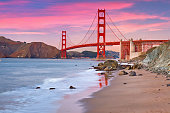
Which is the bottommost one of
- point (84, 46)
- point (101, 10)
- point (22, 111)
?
point (22, 111)

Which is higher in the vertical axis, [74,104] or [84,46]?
[84,46]

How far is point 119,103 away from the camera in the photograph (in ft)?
20.6

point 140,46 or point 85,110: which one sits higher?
point 140,46

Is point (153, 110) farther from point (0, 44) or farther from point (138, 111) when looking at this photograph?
point (0, 44)

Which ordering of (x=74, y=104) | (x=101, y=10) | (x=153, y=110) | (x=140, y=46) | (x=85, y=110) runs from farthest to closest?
(x=101, y=10) < (x=140, y=46) < (x=74, y=104) < (x=85, y=110) < (x=153, y=110)

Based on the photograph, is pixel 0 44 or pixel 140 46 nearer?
pixel 140 46

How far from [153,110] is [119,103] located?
4.05 feet

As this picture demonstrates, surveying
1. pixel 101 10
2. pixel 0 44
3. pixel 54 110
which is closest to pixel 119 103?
pixel 54 110

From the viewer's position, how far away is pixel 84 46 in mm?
67312

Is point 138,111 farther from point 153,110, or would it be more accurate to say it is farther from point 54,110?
point 54,110

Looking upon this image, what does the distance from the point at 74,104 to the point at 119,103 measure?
1.25 meters

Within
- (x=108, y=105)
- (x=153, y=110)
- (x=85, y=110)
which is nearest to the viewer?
(x=153, y=110)

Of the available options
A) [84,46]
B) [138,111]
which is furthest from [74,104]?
[84,46]

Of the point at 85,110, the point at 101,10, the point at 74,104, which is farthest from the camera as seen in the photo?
the point at 101,10
